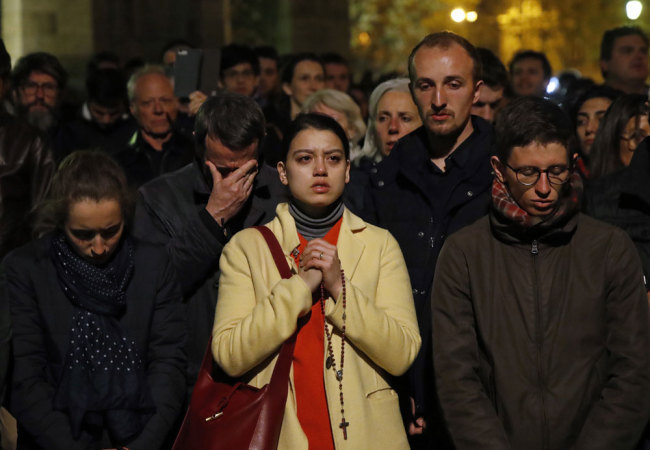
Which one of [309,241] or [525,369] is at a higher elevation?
[309,241]

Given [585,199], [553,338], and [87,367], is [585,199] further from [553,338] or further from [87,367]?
[87,367]

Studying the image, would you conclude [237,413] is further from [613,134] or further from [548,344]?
[613,134]

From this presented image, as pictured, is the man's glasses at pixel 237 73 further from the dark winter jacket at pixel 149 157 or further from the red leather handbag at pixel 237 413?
the red leather handbag at pixel 237 413

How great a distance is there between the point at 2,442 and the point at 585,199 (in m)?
3.11

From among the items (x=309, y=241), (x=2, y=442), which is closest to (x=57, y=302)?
(x=2, y=442)

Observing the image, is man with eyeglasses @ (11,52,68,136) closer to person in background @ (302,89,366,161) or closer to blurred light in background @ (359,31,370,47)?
person in background @ (302,89,366,161)

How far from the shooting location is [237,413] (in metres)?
4.63

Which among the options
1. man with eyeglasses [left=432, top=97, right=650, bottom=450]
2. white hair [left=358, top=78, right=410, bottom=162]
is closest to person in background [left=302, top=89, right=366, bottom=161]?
white hair [left=358, top=78, right=410, bottom=162]

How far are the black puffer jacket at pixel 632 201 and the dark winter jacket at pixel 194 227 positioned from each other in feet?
5.34

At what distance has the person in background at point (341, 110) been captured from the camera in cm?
789

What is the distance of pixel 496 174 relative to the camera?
4961mm

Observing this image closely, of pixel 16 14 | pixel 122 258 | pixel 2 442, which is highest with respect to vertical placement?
pixel 16 14

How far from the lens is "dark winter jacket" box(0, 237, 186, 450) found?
5.18 m

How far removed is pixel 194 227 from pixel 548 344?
1.87 m
